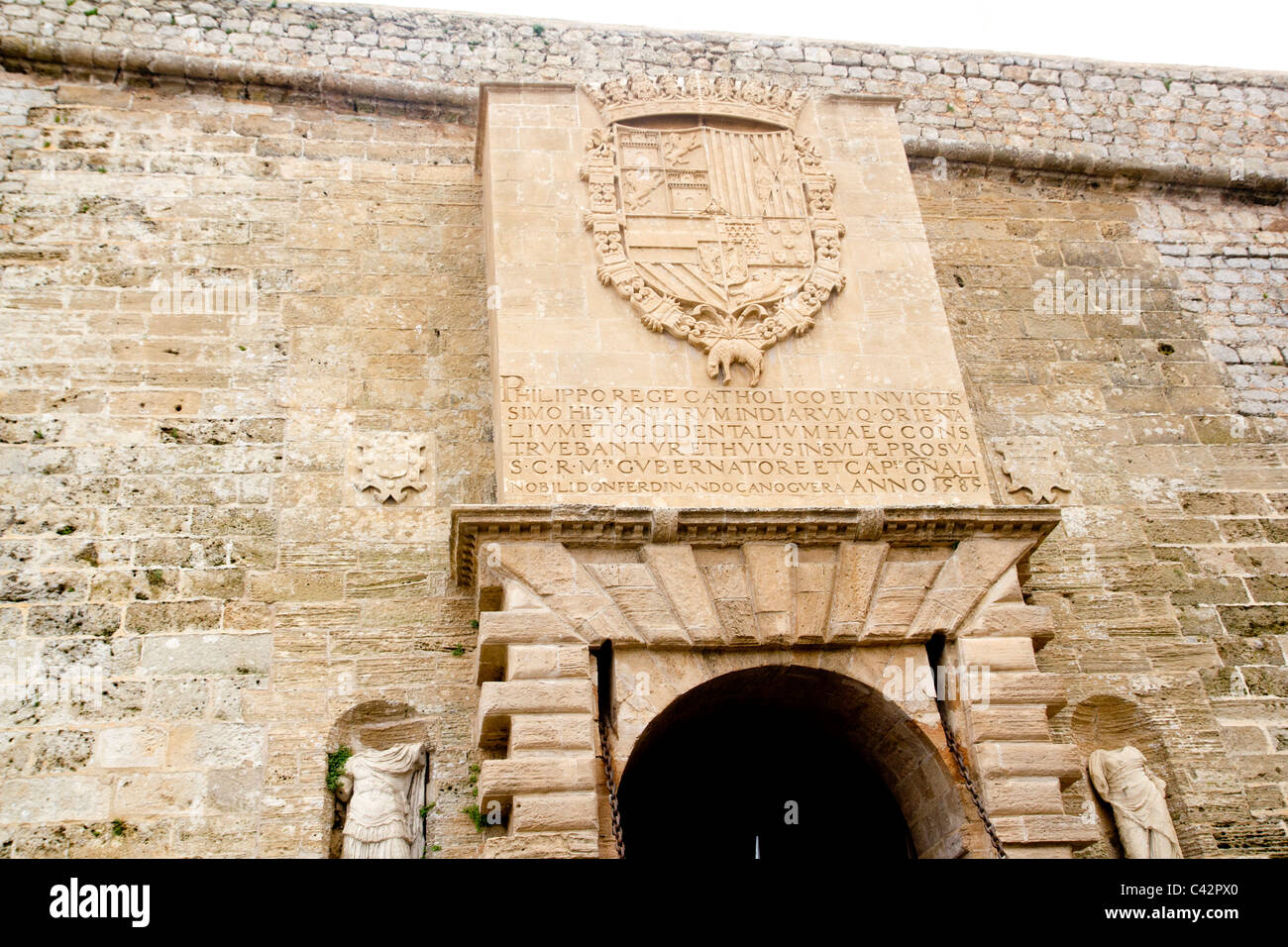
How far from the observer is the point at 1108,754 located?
7004mm

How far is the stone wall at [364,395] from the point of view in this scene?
6.48 meters

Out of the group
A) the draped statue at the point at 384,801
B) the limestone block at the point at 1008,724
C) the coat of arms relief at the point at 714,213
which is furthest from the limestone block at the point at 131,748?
the limestone block at the point at 1008,724

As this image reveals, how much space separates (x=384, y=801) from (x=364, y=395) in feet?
8.13

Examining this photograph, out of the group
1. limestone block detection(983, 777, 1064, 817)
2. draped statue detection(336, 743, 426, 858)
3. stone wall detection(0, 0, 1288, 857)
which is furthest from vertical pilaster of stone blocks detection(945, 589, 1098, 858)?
draped statue detection(336, 743, 426, 858)

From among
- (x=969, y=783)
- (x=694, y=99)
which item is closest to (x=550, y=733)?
(x=969, y=783)

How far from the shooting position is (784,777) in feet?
24.3

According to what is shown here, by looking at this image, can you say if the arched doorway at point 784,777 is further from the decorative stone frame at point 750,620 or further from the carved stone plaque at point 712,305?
the carved stone plaque at point 712,305

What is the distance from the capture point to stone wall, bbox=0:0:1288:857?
648cm

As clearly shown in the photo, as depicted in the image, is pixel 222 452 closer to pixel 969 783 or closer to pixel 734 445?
pixel 734 445

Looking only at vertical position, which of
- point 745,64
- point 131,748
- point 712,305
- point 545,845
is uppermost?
point 745,64
